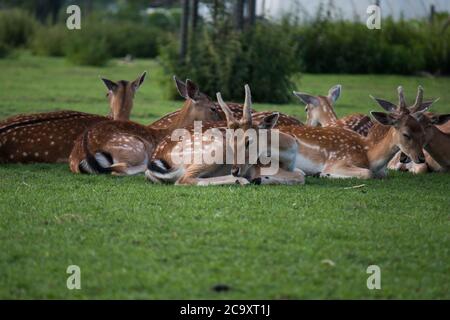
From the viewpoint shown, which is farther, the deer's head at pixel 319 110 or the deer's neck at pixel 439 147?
the deer's head at pixel 319 110

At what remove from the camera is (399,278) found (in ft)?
18.9

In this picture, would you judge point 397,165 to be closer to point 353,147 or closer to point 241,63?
point 353,147

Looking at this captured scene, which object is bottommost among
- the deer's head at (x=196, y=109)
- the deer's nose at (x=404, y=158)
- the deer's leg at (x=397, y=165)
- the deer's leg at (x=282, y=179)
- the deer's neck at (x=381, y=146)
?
the deer's leg at (x=397, y=165)

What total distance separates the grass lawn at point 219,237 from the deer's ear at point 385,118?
0.55m

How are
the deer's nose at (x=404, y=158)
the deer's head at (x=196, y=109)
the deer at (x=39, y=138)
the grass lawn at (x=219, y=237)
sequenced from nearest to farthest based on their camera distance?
the grass lawn at (x=219, y=237)
the deer's nose at (x=404, y=158)
the deer at (x=39, y=138)
the deer's head at (x=196, y=109)

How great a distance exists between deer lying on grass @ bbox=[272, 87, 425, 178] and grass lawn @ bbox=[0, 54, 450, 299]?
0.28 metres

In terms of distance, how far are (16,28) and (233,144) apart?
2749 centimetres

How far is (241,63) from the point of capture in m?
17.2

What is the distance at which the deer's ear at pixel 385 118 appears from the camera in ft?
29.8

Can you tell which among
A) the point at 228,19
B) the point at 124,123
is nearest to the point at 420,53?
the point at 228,19

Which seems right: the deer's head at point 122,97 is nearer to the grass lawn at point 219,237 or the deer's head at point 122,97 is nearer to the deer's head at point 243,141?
the grass lawn at point 219,237

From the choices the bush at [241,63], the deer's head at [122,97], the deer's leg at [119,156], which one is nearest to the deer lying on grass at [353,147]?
the deer's leg at [119,156]

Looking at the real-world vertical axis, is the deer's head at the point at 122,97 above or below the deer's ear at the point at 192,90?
below

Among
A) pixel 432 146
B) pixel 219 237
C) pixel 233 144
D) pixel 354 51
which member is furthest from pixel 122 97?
pixel 354 51
